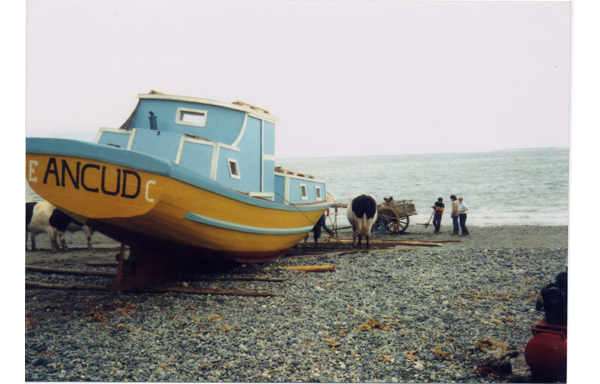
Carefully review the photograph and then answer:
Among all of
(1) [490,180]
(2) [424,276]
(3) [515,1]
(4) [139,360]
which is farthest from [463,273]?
(1) [490,180]

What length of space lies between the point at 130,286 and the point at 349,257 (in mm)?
4135

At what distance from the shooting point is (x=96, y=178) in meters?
3.86

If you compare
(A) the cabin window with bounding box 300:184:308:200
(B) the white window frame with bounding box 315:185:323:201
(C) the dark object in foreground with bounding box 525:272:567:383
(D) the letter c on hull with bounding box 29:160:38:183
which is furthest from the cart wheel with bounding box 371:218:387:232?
(D) the letter c on hull with bounding box 29:160:38:183

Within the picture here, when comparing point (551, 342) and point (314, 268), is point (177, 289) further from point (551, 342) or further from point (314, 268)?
point (551, 342)

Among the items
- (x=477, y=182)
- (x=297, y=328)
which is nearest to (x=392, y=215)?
(x=477, y=182)

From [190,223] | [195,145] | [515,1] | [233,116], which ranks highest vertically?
[515,1]

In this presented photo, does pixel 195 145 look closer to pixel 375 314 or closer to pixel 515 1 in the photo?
pixel 375 314

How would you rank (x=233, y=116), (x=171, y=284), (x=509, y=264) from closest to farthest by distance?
(x=171, y=284) < (x=233, y=116) < (x=509, y=264)

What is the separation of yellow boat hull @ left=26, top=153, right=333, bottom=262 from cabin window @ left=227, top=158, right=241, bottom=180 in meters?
0.51

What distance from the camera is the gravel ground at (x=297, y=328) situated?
11.3ft

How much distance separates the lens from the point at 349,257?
7711 mm

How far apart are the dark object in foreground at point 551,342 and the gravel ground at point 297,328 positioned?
345 millimetres

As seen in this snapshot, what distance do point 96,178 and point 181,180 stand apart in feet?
2.56

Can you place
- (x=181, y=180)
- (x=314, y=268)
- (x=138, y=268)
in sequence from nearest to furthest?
(x=181, y=180)
(x=138, y=268)
(x=314, y=268)
